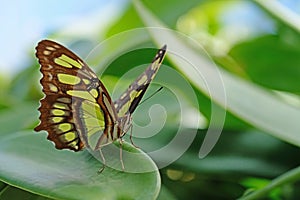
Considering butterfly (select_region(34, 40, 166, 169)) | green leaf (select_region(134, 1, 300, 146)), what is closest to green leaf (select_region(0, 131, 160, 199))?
butterfly (select_region(34, 40, 166, 169))

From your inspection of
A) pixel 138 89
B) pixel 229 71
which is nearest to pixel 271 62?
pixel 229 71

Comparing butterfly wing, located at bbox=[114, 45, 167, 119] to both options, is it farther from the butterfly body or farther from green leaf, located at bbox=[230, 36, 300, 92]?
green leaf, located at bbox=[230, 36, 300, 92]

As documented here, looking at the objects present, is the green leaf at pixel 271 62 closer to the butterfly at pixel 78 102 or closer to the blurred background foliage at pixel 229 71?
the blurred background foliage at pixel 229 71

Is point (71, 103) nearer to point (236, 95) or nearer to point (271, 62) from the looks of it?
point (236, 95)

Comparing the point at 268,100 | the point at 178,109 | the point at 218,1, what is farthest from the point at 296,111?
the point at 218,1

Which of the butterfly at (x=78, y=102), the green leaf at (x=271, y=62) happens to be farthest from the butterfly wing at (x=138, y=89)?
the green leaf at (x=271, y=62)
